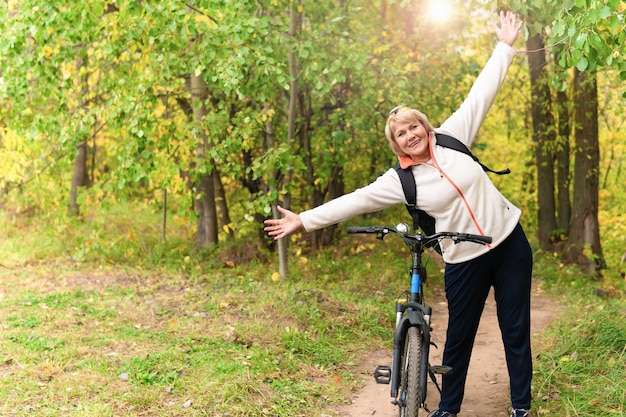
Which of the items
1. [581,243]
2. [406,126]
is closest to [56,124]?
[406,126]

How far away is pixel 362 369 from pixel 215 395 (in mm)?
1531

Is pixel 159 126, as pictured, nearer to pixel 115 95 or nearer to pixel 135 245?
pixel 115 95

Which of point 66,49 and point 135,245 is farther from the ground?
point 66,49

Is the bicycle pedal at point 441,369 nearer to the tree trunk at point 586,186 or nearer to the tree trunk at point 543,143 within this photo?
the tree trunk at point 586,186

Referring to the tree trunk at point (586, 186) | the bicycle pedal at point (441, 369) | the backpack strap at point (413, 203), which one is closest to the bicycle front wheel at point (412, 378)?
the bicycle pedal at point (441, 369)

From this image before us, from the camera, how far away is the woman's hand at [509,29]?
4418 mm

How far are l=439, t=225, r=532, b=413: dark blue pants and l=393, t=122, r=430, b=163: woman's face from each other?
0.75 meters

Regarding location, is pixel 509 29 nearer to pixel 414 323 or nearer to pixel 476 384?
pixel 414 323

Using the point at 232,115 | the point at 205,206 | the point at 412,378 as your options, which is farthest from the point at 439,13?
the point at 412,378

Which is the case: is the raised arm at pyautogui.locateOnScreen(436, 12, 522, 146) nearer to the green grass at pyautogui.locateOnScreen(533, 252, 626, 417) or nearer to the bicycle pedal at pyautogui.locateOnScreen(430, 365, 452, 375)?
the bicycle pedal at pyautogui.locateOnScreen(430, 365, 452, 375)

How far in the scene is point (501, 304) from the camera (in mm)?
4250

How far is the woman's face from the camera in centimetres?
395

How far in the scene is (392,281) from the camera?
355 inches

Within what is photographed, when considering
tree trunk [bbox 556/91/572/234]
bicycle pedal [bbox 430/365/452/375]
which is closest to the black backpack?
bicycle pedal [bbox 430/365/452/375]
